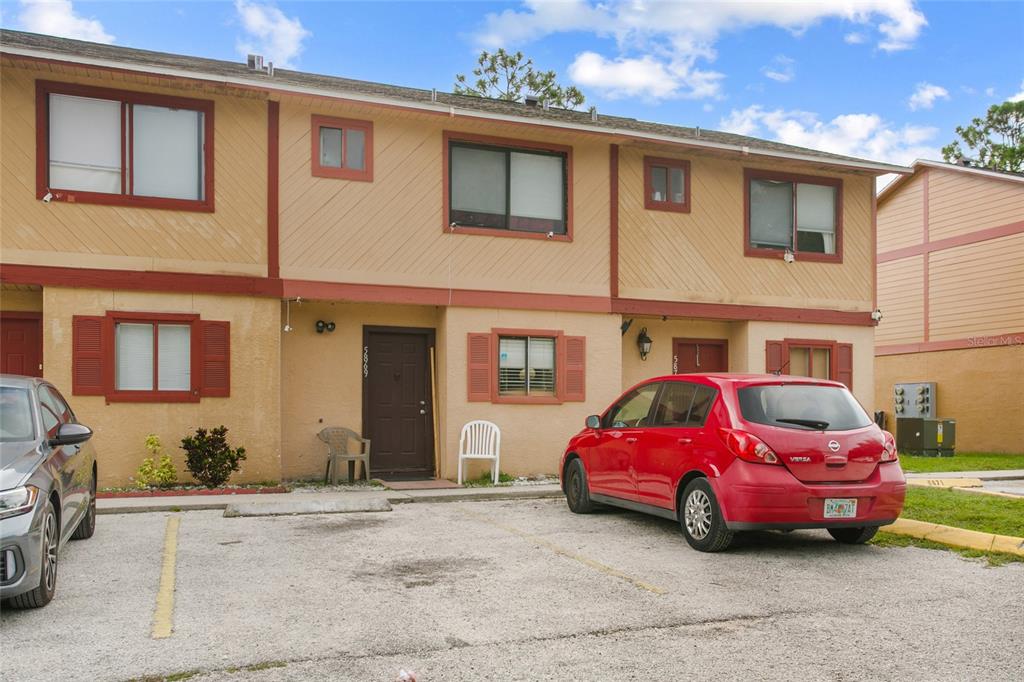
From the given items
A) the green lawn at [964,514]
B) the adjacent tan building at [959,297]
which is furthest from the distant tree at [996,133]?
the green lawn at [964,514]

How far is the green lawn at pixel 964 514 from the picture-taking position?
840 cm

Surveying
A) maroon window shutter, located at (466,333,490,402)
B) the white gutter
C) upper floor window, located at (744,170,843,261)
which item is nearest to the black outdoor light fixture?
upper floor window, located at (744,170,843,261)

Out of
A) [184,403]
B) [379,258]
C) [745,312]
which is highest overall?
[379,258]

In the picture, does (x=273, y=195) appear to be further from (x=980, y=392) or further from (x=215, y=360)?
(x=980, y=392)

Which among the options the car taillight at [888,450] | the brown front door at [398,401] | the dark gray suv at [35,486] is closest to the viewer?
the dark gray suv at [35,486]

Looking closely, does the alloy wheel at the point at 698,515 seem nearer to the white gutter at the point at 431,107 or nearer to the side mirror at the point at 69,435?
the side mirror at the point at 69,435

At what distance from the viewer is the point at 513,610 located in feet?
19.6

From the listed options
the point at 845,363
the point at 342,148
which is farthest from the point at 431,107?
the point at 845,363

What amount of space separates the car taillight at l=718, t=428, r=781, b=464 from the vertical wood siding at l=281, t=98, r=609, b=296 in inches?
294

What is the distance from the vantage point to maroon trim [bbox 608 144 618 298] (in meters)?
15.6

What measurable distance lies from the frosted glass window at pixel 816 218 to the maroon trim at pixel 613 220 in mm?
4033

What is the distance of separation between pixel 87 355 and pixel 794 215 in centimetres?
1246

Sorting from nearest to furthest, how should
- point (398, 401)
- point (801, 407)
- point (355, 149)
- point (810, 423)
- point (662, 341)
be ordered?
point (810, 423)
point (801, 407)
point (355, 149)
point (398, 401)
point (662, 341)

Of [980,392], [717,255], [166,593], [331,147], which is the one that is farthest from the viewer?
[980,392]
